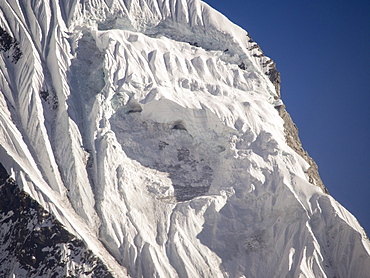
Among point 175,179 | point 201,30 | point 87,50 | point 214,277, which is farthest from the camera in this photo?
point 201,30

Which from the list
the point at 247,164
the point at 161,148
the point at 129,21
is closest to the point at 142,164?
the point at 161,148

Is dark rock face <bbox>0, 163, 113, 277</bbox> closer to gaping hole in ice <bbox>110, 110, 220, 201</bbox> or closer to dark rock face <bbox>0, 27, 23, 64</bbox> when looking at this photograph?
gaping hole in ice <bbox>110, 110, 220, 201</bbox>

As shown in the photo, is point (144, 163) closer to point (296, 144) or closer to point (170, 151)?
point (170, 151)

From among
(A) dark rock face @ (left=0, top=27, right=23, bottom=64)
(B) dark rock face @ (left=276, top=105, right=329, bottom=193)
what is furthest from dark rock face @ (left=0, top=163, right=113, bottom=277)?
(B) dark rock face @ (left=276, top=105, right=329, bottom=193)

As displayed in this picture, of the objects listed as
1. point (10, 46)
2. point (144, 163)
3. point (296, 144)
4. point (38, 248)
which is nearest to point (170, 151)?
point (144, 163)

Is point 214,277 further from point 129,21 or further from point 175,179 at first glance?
point 129,21

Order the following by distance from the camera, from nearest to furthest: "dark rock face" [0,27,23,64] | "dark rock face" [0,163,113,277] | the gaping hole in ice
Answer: "dark rock face" [0,163,113,277], the gaping hole in ice, "dark rock face" [0,27,23,64]
